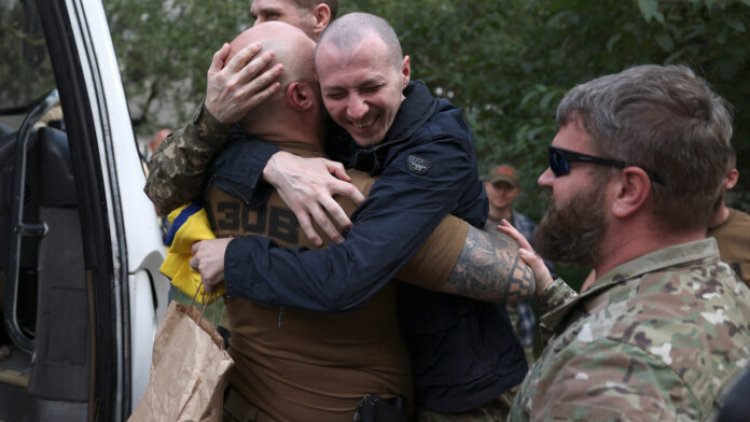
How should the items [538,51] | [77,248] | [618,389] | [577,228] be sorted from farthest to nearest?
1. [538,51]
2. [77,248]
3. [577,228]
4. [618,389]

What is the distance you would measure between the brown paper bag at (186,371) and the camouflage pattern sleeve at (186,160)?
0.26 meters

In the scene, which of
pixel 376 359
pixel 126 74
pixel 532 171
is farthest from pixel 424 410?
pixel 126 74

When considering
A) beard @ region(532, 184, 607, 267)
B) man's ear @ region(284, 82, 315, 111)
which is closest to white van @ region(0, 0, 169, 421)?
man's ear @ region(284, 82, 315, 111)

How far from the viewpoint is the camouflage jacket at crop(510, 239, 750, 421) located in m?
1.59

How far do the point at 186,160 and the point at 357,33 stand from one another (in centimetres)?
50

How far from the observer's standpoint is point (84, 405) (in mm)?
3289

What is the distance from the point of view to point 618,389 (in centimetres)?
158

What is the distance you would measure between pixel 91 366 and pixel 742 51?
3.43 meters

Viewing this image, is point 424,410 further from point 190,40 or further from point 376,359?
point 190,40

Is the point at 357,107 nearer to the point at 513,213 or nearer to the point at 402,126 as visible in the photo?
the point at 402,126

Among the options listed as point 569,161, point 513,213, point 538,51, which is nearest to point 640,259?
point 569,161

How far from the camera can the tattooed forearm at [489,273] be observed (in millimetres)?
2279

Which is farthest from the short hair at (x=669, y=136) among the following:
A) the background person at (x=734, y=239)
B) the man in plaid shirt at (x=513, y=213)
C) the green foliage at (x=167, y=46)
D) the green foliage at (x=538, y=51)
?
the green foliage at (x=167, y=46)

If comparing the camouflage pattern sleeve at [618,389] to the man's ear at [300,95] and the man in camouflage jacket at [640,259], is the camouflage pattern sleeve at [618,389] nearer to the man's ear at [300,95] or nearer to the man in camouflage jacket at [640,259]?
the man in camouflage jacket at [640,259]
